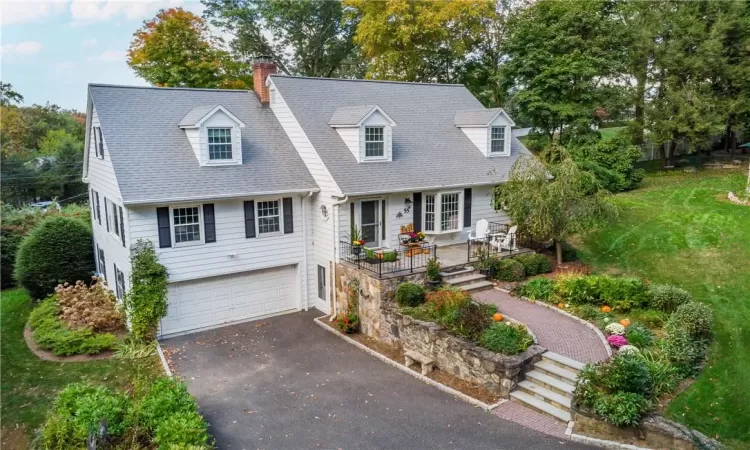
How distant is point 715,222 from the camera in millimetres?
19641

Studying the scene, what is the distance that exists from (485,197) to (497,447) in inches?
464

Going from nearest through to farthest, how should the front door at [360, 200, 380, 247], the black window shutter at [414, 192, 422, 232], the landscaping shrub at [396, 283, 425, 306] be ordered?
the landscaping shrub at [396, 283, 425, 306] → the front door at [360, 200, 380, 247] → the black window shutter at [414, 192, 422, 232]

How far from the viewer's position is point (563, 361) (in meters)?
11.6

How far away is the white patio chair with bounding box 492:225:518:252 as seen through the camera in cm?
1811

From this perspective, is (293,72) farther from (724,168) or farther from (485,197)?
(724,168)

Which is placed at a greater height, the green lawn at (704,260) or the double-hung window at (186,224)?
the double-hung window at (186,224)

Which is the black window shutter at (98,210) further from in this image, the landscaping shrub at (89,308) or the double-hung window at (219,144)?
the double-hung window at (219,144)

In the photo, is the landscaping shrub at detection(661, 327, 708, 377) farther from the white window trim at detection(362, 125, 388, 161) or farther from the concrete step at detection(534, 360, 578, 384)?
the white window trim at detection(362, 125, 388, 161)

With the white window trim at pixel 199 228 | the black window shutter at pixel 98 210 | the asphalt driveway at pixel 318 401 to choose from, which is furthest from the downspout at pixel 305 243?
the black window shutter at pixel 98 210

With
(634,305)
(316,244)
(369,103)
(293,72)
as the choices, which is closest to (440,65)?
(293,72)

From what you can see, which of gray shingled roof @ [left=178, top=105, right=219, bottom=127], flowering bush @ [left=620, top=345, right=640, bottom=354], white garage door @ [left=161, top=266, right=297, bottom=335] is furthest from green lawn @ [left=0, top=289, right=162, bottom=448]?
flowering bush @ [left=620, top=345, right=640, bottom=354]

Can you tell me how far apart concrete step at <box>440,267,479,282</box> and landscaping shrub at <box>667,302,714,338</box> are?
6018mm

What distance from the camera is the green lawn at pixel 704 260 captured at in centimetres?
1020

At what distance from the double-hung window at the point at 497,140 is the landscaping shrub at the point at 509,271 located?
617cm
